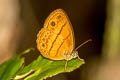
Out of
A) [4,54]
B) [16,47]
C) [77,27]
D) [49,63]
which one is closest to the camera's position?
[49,63]

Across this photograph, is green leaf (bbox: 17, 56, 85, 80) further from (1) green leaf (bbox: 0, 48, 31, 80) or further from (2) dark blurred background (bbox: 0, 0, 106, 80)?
(2) dark blurred background (bbox: 0, 0, 106, 80)

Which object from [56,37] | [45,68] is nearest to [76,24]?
[56,37]

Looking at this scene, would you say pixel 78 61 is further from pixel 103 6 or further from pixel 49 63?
pixel 103 6

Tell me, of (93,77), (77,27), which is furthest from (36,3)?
(93,77)

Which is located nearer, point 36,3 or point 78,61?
point 78,61

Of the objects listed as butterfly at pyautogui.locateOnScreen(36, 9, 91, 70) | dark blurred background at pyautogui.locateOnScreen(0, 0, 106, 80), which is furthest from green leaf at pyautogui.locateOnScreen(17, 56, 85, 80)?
dark blurred background at pyautogui.locateOnScreen(0, 0, 106, 80)
